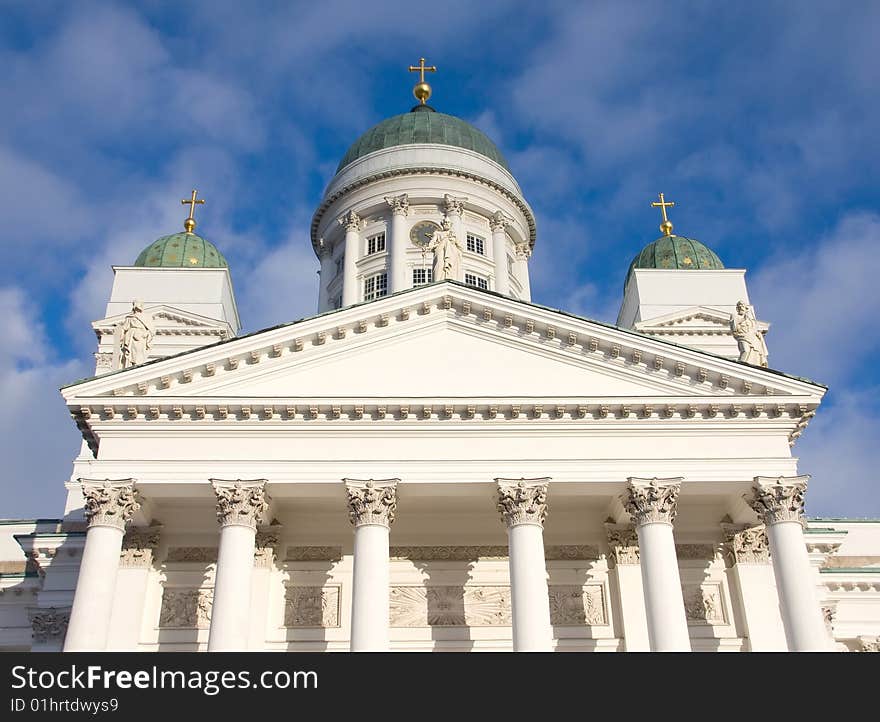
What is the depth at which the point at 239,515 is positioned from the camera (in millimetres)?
20641

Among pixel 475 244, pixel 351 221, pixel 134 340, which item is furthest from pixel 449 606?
pixel 351 221

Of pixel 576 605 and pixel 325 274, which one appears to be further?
pixel 325 274

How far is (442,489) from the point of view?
2142cm

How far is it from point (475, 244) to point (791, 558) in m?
23.3

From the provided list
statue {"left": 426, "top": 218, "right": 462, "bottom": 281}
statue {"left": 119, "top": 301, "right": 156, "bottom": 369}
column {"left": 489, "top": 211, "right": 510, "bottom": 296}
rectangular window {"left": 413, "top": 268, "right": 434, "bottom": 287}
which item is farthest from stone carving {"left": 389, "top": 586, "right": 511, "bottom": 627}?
column {"left": 489, "top": 211, "right": 510, "bottom": 296}

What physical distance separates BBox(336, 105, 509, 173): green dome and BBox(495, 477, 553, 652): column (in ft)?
82.3

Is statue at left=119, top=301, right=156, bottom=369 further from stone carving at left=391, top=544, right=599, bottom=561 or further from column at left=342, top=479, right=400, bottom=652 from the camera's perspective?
stone carving at left=391, top=544, right=599, bottom=561

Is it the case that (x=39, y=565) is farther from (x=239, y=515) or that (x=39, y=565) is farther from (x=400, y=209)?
(x=400, y=209)

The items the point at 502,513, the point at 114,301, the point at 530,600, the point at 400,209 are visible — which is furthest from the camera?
the point at 400,209

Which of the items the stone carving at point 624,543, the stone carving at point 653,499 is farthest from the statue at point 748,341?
the stone carving at point 624,543

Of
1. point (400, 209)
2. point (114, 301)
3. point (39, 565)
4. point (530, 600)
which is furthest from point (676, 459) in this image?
point (114, 301)

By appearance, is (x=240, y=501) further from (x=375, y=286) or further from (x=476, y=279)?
(x=476, y=279)

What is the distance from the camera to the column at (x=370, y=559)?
19.4 metres

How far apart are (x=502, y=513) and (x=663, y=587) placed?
3.78 m
